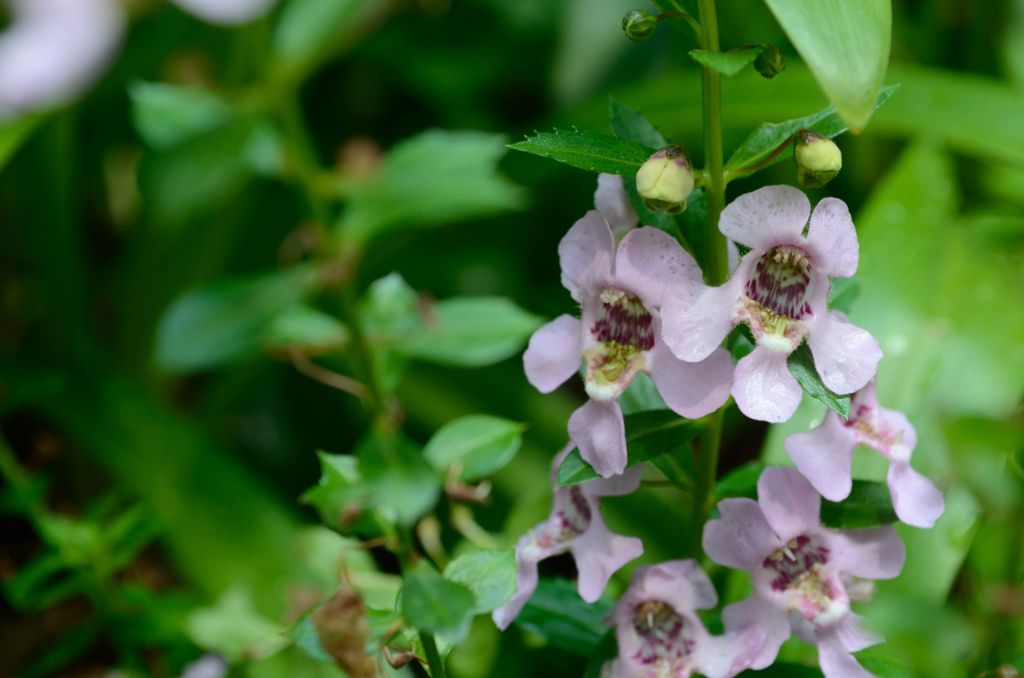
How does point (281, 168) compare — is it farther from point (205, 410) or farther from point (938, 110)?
point (938, 110)

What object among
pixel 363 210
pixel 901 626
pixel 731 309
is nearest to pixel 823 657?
pixel 901 626

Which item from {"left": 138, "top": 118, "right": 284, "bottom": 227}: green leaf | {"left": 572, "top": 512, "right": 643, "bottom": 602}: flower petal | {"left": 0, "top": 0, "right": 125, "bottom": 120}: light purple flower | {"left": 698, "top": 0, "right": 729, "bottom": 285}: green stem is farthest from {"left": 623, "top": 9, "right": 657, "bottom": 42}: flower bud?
{"left": 0, "top": 0, "right": 125, "bottom": 120}: light purple flower

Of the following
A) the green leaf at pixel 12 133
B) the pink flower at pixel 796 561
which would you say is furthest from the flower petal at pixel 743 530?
the green leaf at pixel 12 133

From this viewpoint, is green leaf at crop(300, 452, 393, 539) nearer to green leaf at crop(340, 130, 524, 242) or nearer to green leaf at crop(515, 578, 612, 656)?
green leaf at crop(515, 578, 612, 656)

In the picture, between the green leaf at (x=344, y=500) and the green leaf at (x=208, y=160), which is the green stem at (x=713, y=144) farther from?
the green leaf at (x=208, y=160)

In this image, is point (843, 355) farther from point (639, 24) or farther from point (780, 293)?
point (639, 24)

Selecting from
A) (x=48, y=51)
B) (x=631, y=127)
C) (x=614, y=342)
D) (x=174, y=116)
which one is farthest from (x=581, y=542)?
(x=48, y=51)
